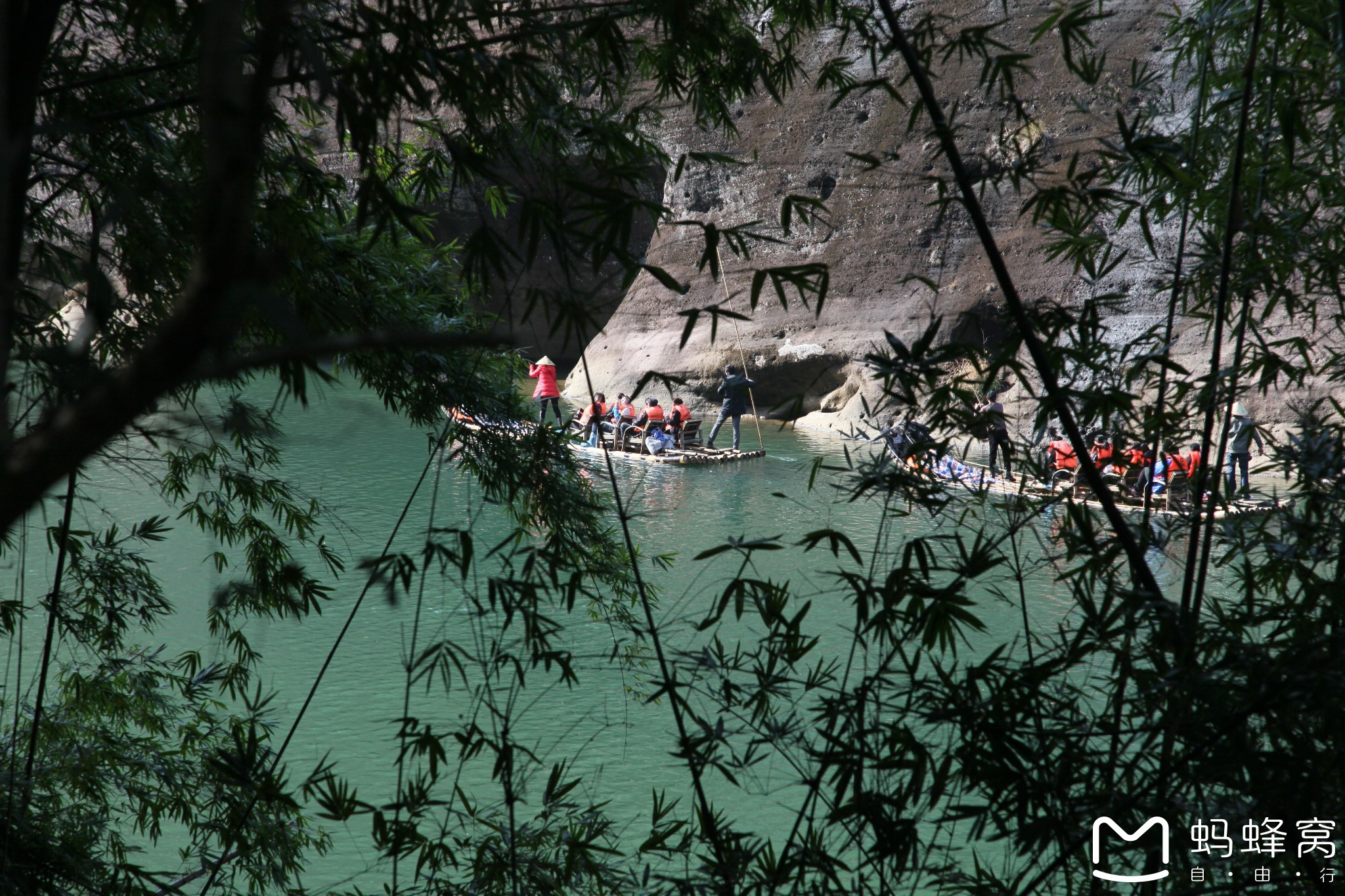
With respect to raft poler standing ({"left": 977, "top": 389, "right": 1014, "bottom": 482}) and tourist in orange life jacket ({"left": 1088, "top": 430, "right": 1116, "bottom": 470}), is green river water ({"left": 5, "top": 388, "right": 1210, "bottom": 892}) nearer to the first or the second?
raft poler standing ({"left": 977, "top": 389, "right": 1014, "bottom": 482})

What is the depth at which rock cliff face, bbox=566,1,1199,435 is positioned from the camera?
14648 millimetres

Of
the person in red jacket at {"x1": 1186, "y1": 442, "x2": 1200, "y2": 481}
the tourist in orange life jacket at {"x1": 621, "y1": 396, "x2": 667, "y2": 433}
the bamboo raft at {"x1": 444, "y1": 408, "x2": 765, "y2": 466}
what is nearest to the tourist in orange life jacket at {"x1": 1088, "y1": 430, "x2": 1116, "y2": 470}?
the person in red jacket at {"x1": 1186, "y1": 442, "x2": 1200, "y2": 481}

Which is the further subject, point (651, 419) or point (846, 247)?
point (846, 247)

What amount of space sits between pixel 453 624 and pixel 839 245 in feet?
39.1

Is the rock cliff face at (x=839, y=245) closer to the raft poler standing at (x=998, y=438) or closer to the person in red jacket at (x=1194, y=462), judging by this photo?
the person in red jacket at (x=1194, y=462)

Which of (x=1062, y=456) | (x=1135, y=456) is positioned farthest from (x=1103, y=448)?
(x=1062, y=456)

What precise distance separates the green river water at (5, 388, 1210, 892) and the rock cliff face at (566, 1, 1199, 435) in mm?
5651

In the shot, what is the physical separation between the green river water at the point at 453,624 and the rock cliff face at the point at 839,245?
5651 millimetres

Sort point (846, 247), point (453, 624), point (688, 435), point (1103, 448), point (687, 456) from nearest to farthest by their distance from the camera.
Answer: point (1103, 448)
point (453, 624)
point (687, 456)
point (688, 435)
point (846, 247)

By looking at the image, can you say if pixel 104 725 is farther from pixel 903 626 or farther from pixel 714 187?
pixel 714 187

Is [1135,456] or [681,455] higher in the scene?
[681,455]

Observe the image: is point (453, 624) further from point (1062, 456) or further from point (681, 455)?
point (681, 455)

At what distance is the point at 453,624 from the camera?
634 cm

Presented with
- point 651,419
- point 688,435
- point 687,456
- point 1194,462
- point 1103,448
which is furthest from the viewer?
point 688,435
